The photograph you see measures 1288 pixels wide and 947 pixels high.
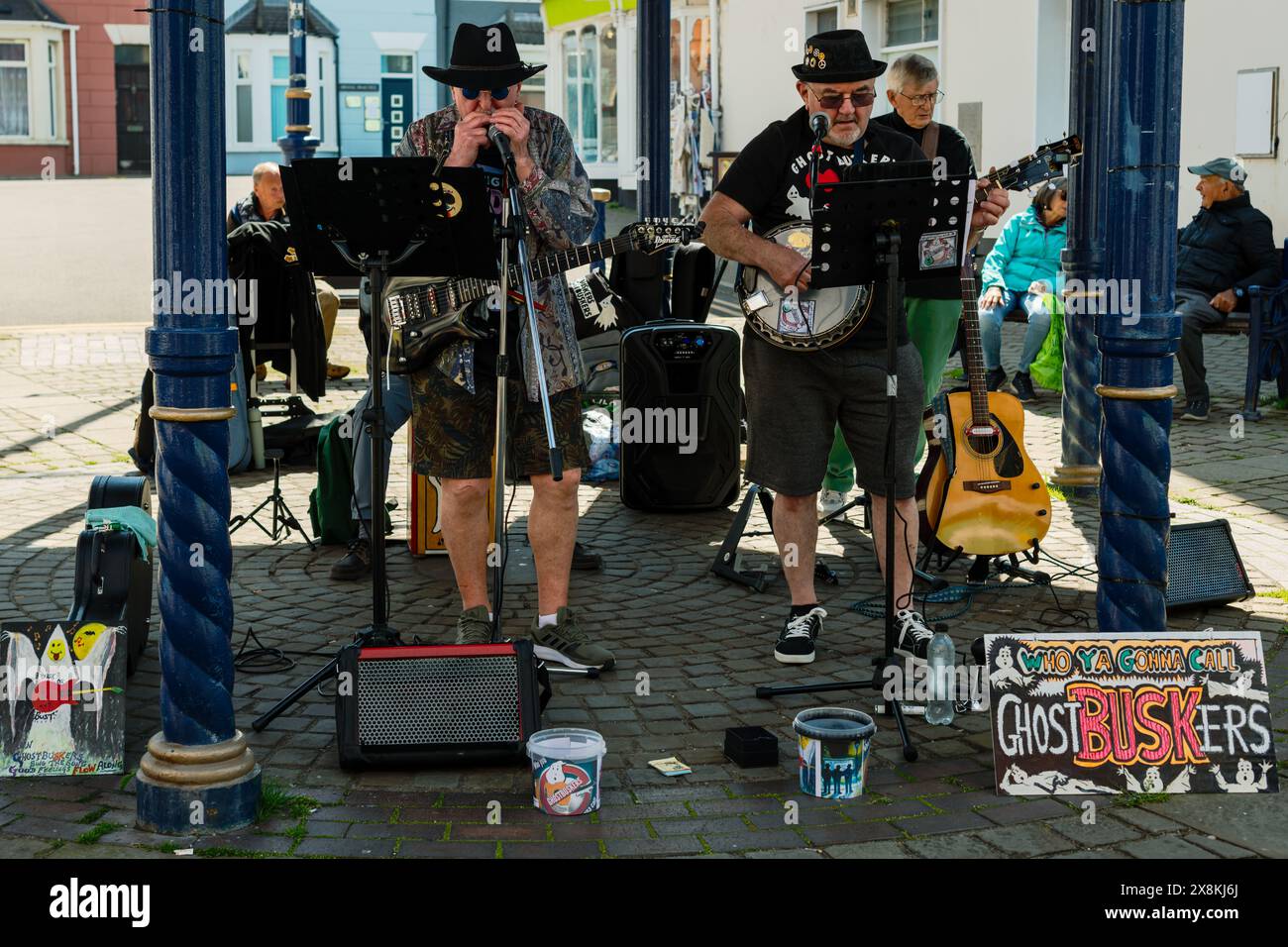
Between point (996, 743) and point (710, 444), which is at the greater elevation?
point (710, 444)

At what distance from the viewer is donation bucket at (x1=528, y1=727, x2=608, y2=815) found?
14.1ft

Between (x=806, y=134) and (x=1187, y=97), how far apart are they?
10050 mm

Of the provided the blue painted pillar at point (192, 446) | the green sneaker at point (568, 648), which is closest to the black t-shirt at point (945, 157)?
the green sneaker at point (568, 648)

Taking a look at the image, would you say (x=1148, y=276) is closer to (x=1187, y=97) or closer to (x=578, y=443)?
(x=578, y=443)

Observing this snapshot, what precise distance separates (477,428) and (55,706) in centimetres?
164

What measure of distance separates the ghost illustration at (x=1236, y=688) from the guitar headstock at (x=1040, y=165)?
1.77 meters

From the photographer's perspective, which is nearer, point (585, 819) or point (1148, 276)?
point (585, 819)

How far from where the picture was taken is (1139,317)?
180 inches

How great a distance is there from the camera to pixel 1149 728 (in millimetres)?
4438

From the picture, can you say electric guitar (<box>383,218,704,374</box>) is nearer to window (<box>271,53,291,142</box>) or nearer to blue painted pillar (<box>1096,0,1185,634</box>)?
blue painted pillar (<box>1096,0,1185,634</box>)

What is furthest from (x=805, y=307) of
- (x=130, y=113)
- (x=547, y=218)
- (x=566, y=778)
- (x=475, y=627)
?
(x=130, y=113)
